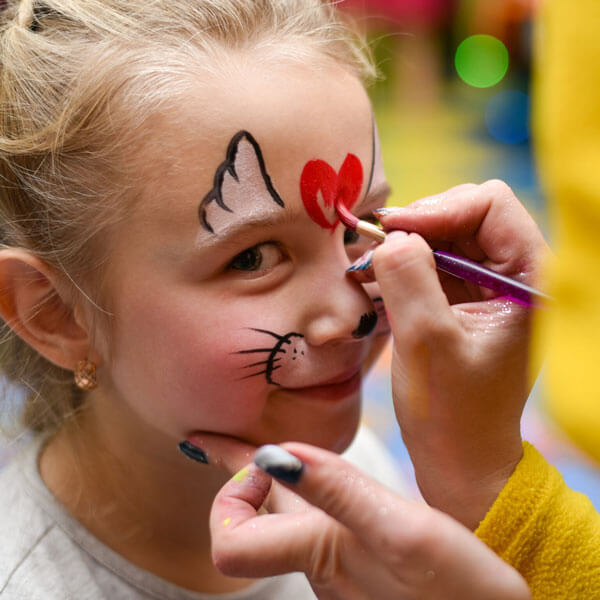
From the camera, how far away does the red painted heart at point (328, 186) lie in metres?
0.83

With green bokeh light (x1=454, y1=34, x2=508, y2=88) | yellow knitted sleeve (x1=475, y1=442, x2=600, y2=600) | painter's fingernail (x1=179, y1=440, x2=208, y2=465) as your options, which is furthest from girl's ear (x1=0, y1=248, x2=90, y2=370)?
green bokeh light (x1=454, y1=34, x2=508, y2=88)

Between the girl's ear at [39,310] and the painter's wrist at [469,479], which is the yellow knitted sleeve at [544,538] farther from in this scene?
the girl's ear at [39,310]

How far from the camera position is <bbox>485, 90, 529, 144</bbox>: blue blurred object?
431cm

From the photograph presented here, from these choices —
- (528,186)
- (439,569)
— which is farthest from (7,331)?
(528,186)

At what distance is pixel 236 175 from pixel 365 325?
22 centimetres

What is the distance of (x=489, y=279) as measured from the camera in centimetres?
70

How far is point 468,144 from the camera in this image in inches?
166

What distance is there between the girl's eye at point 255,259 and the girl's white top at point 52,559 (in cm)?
39

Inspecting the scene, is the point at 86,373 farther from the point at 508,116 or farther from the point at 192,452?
the point at 508,116

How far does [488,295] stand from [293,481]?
0.31 metres

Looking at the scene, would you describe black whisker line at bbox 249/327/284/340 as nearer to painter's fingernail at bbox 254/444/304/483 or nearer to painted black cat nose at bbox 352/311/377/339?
painted black cat nose at bbox 352/311/377/339

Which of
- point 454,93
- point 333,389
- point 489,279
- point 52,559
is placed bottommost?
point 52,559

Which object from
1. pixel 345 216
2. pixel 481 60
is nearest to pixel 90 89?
pixel 345 216

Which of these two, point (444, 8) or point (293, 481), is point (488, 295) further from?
point (444, 8)
